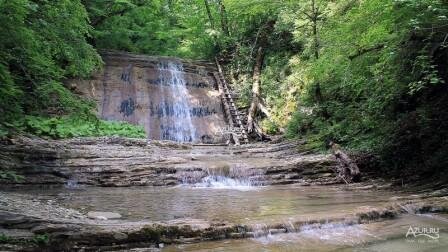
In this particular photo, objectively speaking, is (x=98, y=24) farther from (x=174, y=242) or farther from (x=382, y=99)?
(x=174, y=242)

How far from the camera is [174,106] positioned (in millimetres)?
16750

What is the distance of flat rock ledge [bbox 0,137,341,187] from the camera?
27.8 ft

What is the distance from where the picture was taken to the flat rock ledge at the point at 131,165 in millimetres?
8484

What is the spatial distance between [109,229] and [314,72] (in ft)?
25.6

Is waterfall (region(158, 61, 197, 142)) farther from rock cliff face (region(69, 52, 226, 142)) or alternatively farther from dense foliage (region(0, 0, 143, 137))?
dense foliage (region(0, 0, 143, 137))

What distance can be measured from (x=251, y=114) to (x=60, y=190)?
9347 millimetres

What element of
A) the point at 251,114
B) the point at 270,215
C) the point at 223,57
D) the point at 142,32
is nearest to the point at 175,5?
the point at 142,32

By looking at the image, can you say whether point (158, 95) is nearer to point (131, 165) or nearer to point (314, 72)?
point (314, 72)

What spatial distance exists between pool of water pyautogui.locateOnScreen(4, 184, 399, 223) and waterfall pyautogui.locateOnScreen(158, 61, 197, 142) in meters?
6.53

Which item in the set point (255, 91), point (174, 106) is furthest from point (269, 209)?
point (255, 91)

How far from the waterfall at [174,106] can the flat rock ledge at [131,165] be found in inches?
170

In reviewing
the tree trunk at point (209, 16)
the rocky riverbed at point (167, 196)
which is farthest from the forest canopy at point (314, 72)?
the tree trunk at point (209, 16)

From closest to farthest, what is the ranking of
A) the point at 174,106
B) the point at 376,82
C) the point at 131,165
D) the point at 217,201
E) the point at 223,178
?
the point at 217,201, the point at 131,165, the point at 223,178, the point at 376,82, the point at 174,106

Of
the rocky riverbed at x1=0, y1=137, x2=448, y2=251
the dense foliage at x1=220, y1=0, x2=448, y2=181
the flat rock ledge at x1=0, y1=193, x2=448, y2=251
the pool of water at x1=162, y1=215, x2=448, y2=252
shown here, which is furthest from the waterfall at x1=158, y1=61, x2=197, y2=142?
the pool of water at x1=162, y1=215, x2=448, y2=252
